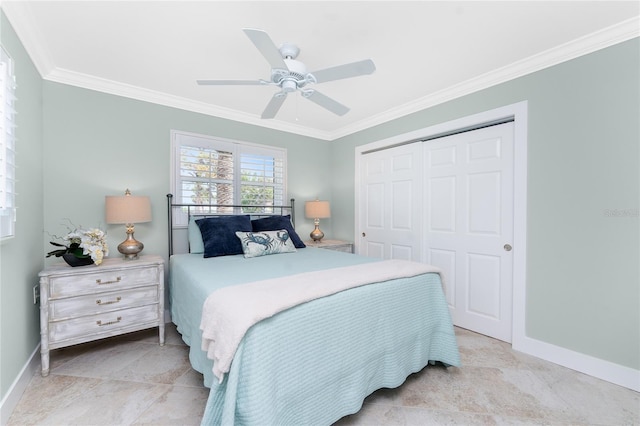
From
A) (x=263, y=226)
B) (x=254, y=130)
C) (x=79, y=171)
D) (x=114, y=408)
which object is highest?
(x=254, y=130)

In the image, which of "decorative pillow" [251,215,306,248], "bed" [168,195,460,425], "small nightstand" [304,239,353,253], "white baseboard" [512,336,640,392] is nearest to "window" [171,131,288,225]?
"decorative pillow" [251,215,306,248]

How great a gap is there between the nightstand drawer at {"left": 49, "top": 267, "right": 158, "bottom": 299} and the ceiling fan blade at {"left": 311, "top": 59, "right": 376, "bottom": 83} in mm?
2110

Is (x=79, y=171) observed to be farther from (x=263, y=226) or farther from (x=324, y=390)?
(x=324, y=390)

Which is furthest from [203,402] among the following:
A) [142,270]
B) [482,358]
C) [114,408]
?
[482,358]

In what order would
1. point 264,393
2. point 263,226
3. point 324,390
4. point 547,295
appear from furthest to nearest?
1. point 263,226
2. point 547,295
3. point 324,390
4. point 264,393

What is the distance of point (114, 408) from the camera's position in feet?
5.45

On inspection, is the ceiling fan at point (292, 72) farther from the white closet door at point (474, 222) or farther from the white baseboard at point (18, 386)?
the white baseboard at point (18, 386)

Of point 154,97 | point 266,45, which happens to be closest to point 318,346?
point 266,45

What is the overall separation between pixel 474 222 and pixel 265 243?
208cm

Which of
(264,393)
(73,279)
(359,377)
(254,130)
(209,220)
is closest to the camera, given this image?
(264,393)

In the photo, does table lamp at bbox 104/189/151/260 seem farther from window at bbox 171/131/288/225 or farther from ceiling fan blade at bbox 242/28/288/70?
ceiling fan blade at bbox 242/28/288/70

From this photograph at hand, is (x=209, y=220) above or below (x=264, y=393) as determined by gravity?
above

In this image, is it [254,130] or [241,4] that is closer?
[241,4]

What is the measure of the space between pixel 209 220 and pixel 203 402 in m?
1.64
